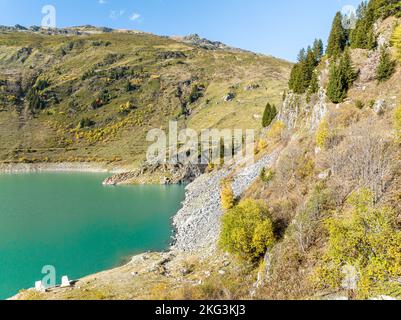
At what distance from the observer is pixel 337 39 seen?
62.8m

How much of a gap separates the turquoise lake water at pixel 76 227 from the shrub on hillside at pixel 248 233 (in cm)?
1803

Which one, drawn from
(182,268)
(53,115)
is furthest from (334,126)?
(53,115)

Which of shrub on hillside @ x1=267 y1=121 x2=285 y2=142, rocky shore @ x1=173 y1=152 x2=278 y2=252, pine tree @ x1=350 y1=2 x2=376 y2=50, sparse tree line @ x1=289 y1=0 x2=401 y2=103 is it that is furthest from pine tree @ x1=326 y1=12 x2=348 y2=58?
rocky shore @ x1=173 y1=152 x2=278 y2=252

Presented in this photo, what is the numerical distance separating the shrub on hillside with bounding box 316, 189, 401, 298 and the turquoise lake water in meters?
29.8

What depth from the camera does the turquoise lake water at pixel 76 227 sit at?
4088 centimetres

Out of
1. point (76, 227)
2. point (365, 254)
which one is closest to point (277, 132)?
point (76, 227)

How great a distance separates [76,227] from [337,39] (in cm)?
6285

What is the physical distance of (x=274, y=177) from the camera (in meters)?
42.6

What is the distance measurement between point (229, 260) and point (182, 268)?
18.0 ft

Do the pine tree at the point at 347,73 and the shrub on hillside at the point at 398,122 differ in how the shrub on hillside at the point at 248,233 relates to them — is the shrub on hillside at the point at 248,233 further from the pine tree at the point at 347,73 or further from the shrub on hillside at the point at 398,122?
the pine tree at the point at 347,73

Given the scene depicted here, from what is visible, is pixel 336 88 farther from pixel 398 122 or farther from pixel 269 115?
pixel 269 115

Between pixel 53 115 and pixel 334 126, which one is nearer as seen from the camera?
pixel 334 126

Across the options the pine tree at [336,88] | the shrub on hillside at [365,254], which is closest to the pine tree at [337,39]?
the pine tree at [336,88]
